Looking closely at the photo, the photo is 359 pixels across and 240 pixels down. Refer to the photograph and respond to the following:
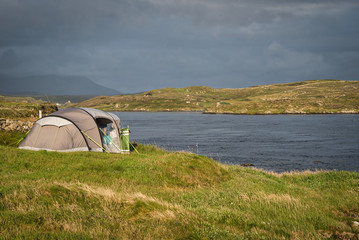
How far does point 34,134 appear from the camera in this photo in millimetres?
23156

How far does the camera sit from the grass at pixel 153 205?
25.2ft

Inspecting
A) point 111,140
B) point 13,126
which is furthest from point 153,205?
point 13,126

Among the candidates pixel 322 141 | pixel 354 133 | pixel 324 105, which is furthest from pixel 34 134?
pixel 324 105

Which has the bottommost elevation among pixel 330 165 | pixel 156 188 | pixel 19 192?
pixel 330 165

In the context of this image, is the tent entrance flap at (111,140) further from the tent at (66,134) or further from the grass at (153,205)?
the grass at (153,205)

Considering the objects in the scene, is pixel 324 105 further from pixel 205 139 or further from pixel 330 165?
pixel 330 165

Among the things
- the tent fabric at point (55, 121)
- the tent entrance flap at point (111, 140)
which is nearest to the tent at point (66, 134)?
the tent fabric at point (55, 121)

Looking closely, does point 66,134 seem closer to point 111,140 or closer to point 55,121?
point 55,121

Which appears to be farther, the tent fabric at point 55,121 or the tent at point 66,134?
the tent fabric at point 55,121

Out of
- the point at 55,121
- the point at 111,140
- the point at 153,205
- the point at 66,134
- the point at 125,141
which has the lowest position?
the point at 153,205

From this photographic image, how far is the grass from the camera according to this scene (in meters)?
7.69

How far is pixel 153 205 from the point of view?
962cm

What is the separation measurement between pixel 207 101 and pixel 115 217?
18444 centimetres

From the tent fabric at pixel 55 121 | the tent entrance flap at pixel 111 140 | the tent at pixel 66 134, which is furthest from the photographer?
the tent entrance flap at pixel 111 140
